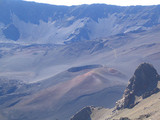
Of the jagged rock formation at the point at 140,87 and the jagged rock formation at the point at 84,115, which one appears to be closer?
the jagged rock formation at the point at 140,87

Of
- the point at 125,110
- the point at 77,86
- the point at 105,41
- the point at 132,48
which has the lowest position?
the point at 125,110

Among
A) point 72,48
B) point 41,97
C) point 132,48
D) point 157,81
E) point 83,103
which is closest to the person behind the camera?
point 157,81

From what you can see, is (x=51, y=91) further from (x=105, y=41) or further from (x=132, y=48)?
(x=105, y=41)

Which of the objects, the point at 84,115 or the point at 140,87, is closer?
the point at 140,87

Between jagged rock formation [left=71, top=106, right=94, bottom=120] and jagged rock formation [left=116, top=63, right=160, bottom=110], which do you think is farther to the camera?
jagged rock formation [left=71, top=106, right=94, bottom=120]

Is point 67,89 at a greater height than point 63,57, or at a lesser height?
lesser

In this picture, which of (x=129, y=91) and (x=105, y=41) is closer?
(x=129, y=91)

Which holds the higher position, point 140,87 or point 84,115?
point 140,87

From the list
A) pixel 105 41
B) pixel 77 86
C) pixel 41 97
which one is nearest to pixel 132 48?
pixel 105 41
